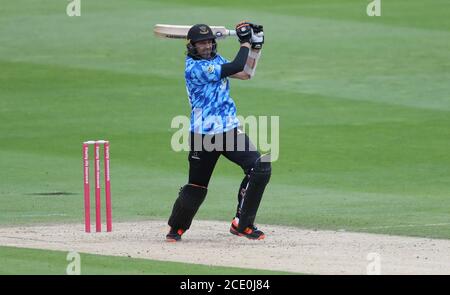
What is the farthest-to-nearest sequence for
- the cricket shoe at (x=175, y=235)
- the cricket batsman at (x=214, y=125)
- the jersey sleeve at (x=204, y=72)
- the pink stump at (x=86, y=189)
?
the pink stump at (x=86, y=189) → the cricket shoe at (x=175, y=235) → the cricket batsman at (x=214, y=125) → the jersey sleeve at (x=204, y=72)

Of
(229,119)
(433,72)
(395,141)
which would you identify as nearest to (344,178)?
(395,141)

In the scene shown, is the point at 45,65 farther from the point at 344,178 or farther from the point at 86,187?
the point at 86,187

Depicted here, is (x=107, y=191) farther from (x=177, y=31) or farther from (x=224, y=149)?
(x=177, y=31)

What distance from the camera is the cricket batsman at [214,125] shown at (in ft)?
41.6

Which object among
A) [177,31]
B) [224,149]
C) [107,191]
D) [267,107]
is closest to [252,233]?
[224,149]

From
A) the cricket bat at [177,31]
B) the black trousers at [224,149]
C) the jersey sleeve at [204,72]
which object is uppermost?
the cricket bat at [177,31]

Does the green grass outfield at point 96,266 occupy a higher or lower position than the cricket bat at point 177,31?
lower

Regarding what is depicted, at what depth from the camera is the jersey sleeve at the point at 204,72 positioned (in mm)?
12570

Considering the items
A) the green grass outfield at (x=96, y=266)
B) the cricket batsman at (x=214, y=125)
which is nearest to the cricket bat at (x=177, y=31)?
the cricket batsman at (x=214, y=125)

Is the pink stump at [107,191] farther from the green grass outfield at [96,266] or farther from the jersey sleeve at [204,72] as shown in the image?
the green grass outfield at [96,266]

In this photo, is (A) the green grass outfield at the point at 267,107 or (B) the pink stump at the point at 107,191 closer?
(B) the pink stump at the point at 107,191

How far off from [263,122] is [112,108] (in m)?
3.03

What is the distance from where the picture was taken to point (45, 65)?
27344mm

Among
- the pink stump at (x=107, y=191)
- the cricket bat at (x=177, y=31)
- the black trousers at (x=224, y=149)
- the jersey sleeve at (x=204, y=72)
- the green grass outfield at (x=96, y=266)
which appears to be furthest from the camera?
the pink stump at (x=107, y=191)
